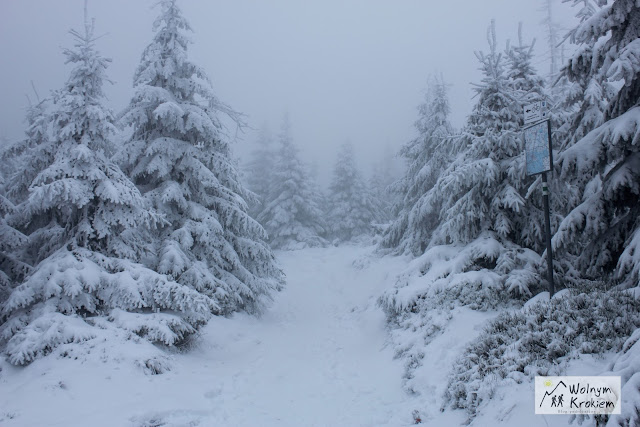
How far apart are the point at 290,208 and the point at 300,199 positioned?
124cm

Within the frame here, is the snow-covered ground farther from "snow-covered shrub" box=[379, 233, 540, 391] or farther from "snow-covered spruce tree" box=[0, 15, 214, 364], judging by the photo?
"snow-covered spruce tree" box=[0, 15, 214, 364]

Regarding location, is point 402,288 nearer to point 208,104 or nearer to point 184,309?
point 184,309

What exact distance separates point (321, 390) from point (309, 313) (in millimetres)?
9657

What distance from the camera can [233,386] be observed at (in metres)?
8.37

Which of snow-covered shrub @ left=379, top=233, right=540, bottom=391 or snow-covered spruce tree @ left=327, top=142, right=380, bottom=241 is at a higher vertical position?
snow-covered spruce tree @ left=327, top=142, right=380, bottom=241

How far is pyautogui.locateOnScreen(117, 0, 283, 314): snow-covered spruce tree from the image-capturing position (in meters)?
12.1

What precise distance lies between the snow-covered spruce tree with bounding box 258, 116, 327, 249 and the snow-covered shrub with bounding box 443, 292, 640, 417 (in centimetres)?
2610

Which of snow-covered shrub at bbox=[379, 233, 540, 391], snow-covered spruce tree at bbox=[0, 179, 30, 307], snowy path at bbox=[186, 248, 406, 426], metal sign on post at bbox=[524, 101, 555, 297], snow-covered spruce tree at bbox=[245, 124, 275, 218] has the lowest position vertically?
snowy path at bbox=[186, 248, 406, 426]

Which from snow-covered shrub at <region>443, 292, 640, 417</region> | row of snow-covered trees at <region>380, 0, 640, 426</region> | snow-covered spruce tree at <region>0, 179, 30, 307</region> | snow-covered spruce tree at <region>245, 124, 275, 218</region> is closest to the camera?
snow-covered shrub at <region>443, 292, 640, 417</region>

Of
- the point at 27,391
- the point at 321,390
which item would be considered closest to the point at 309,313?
the point at 321,390

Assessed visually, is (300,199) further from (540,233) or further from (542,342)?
(542,342)

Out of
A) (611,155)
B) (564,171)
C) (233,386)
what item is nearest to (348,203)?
(233,386)

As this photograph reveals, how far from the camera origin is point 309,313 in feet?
58.8

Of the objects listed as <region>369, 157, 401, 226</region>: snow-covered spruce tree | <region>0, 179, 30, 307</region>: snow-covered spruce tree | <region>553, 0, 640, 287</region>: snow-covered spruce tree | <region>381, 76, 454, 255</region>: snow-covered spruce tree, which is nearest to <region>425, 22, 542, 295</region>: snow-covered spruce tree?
<region>553, 0, 640, 287</region>: snow-covered spruce tree
